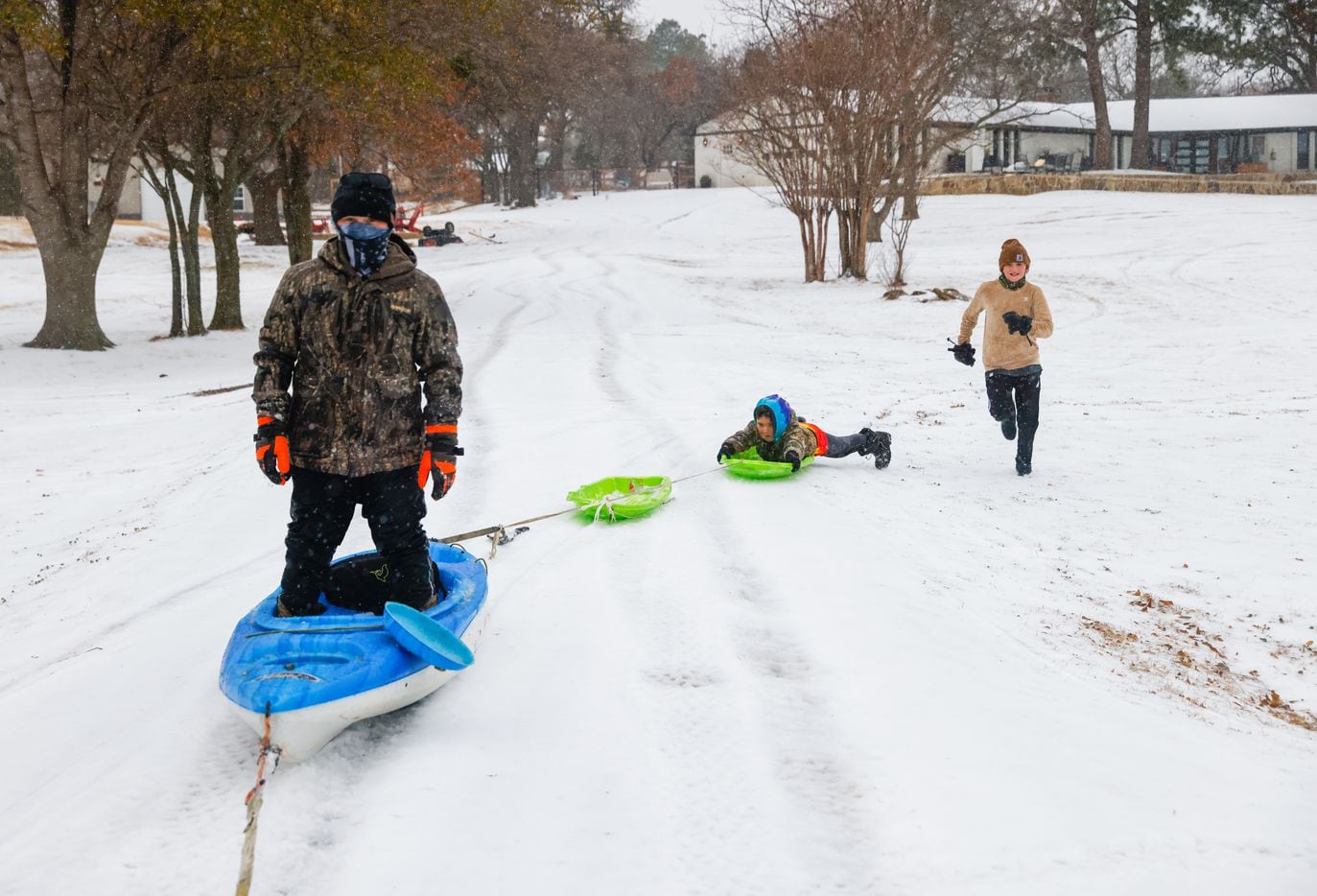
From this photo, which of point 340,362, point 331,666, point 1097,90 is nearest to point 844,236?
point 340,362

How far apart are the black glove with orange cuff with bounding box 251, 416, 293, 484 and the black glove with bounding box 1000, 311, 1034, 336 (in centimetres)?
558

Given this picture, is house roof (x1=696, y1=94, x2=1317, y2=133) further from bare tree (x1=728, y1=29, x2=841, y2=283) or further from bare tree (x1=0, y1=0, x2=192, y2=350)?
bare tree (x1=0, y1=0, x2=192, y2=350)

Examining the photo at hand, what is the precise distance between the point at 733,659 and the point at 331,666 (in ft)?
5.28

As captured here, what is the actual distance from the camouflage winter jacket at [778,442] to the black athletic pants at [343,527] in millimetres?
3952

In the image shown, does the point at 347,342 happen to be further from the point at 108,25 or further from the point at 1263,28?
the point at 1263,28

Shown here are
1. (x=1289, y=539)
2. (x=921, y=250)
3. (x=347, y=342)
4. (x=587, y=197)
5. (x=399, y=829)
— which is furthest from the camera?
(x=587, y=197)

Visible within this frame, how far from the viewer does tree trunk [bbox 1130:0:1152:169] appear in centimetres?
4481

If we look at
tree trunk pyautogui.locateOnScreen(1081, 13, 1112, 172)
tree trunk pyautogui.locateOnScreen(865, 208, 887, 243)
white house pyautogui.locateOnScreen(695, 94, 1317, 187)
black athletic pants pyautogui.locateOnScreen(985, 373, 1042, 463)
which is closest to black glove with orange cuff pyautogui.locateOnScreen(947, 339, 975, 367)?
black athletic pants pyautogui.locateOnScreen(985, 373, 1042, 463)

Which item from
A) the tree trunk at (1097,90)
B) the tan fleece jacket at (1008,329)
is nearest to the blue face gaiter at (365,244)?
the tan fleece jacket at (1008,329)

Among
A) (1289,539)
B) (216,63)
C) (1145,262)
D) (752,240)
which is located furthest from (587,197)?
(1289,539)

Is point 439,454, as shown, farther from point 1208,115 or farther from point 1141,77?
point 1208,115

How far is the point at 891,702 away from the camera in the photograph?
13.8 feet

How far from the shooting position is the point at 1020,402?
8344mm

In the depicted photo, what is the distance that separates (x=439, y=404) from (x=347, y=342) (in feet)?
1.28
